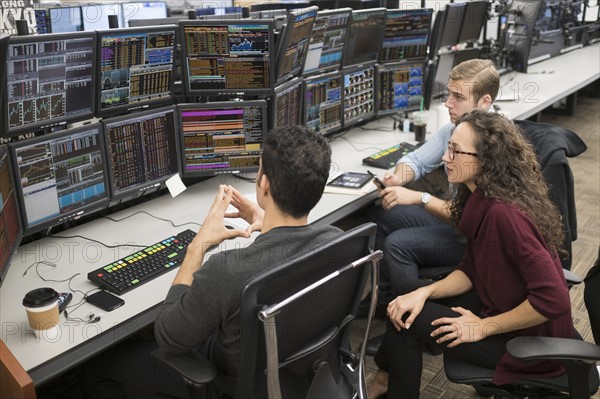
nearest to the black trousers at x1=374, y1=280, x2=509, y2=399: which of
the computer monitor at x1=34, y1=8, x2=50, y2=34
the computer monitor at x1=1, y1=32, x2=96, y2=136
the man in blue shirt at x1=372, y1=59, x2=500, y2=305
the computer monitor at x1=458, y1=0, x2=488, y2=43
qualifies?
the man in blue shirt at x1=372, y1=59, x2=500, y2=305

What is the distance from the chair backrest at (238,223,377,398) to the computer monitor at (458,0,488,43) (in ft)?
10.3

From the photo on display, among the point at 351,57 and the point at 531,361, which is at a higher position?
the point at 351,57

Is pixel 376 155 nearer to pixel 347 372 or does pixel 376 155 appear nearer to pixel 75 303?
pixel 347 372

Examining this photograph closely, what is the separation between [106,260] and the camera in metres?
2.12

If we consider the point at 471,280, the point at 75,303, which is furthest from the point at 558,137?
the point at 75,303

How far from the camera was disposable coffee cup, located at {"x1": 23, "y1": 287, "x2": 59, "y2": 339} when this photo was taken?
5.40ft

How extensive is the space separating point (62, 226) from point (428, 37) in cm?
255

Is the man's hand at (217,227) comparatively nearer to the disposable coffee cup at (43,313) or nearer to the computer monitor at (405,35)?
the disposable coffee cup at (43,313)

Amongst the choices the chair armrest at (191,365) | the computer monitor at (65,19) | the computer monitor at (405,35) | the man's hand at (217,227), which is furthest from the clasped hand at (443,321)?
the computer monitor at (65,19)

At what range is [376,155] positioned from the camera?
3236 mm

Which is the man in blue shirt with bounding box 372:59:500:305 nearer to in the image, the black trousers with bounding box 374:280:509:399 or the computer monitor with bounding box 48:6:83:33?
the black trousers with bounding box 374:280:509:399

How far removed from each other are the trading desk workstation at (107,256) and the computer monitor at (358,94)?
0.13 meters

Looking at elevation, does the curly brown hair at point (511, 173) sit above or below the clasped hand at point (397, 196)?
above

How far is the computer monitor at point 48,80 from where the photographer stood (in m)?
1.94
